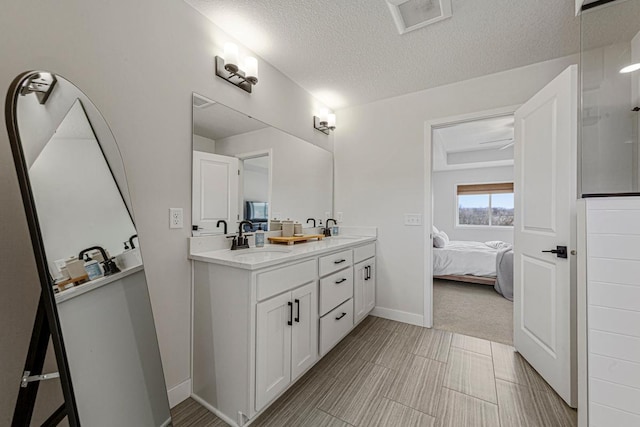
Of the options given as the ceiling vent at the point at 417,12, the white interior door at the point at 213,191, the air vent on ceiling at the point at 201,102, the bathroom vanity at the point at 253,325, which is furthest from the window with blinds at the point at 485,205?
the air vent on ceiling at the point at 201,102

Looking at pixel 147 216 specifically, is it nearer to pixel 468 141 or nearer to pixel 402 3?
pixel 402 3

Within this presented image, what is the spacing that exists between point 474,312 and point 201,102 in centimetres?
350

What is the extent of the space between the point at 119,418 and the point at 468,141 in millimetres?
5923

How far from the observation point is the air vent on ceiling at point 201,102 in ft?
5.36

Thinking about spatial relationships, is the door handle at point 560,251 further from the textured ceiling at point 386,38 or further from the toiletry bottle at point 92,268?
the toiletry bottle at point 92,268

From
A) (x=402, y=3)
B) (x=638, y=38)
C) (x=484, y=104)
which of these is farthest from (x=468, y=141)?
(x=402, y=3)

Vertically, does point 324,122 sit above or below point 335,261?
above

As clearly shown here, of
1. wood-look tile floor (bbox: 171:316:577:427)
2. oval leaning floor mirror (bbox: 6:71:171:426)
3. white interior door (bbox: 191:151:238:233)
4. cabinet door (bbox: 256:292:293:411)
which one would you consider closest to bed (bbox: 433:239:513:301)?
wood-look tile floor (bbox: 171:316:577:427)

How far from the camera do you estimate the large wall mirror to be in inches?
67.1

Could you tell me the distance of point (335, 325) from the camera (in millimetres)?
2006

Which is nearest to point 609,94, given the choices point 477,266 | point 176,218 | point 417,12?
point 417,12

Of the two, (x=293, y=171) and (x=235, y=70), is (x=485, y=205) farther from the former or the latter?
(x=235, y=70)

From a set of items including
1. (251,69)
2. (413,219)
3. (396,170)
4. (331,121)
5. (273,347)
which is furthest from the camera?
(331,121)

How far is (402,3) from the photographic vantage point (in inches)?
61.6
